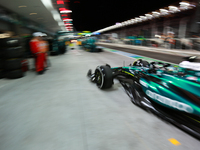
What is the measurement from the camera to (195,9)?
45.4 feet

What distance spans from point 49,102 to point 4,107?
2.75 feet

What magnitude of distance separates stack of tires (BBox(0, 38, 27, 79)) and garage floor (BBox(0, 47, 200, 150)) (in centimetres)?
135

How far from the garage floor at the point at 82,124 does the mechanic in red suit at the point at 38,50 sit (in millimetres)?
1930

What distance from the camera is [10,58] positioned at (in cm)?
421

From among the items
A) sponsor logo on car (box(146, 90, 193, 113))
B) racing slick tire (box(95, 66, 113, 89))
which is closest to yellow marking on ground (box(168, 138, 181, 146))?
sponsor logo on car (box(146, 90, 193, 113))

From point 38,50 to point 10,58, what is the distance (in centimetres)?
99

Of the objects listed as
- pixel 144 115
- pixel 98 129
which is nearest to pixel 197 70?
pixel 144 115

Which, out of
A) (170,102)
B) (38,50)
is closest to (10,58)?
(38,50)

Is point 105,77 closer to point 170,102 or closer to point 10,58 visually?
point 170,102

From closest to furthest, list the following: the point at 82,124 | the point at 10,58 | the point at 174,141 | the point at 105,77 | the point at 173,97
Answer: the point at 174,141
the point at 173,97
the point at 82,124
the point at 105,77
the point at 10,58

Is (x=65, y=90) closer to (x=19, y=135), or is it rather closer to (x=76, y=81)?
(x=76, y=81)

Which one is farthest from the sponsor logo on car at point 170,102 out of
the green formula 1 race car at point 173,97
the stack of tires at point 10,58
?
the stack of tires at point 10,58

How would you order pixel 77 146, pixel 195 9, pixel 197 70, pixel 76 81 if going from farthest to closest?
pixel 195 9 < pixel 76 81 < pixel 197 70 < pixel 77 146

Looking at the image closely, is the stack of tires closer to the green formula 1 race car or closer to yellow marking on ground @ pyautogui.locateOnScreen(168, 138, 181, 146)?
the green formula 1 race car
